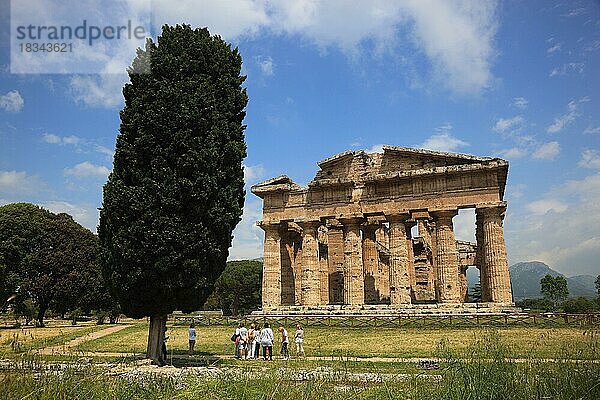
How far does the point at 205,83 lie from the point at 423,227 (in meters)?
38.8

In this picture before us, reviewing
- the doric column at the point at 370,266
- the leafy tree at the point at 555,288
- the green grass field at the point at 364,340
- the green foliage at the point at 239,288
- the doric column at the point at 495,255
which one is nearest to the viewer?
the green grass field at the point at 364,340

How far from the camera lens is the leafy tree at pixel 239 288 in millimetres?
68125

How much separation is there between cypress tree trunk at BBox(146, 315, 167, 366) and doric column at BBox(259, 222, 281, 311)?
22.6 meters

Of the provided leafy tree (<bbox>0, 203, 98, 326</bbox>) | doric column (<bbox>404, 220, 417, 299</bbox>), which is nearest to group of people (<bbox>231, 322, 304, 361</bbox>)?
doric column (<bbox>404, 220, 417, 299</bbox>)

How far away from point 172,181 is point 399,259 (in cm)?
2497

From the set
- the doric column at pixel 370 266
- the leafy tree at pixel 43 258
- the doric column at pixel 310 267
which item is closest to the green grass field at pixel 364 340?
the doric column at pixel 310 267

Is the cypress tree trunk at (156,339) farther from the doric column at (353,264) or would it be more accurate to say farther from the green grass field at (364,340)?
the doric column at (353,264)

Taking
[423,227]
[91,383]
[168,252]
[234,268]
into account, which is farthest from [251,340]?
[234,268]

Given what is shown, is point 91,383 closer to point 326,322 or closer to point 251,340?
point 251,340

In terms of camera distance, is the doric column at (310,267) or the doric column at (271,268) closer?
the doric column at (310,267)

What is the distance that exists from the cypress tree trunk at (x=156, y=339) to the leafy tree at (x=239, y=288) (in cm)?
5017

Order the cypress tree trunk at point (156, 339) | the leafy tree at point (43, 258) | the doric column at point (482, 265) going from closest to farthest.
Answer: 1. the cypress tree trunk at point (156, 339)
2. the doric column at point (482, 265)
3. the leafy tree at point (43, 258)

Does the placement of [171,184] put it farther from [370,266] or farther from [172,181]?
A: [370,266]

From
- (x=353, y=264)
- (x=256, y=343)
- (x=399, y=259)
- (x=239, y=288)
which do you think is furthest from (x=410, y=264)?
(x=239, y=288)
